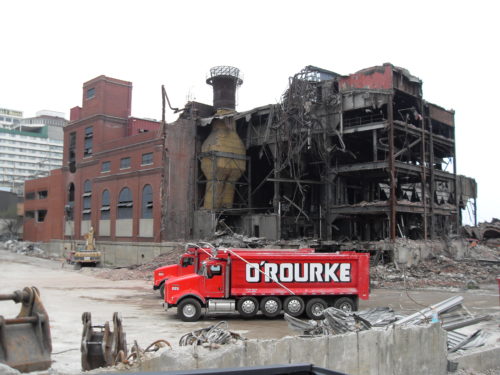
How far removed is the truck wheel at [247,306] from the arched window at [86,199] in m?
43.8

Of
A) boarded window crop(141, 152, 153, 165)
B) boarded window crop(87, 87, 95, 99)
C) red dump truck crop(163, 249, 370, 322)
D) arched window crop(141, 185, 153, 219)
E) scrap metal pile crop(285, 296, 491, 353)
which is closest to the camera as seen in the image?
scrap metal pile crop(285, 296, 491, 353)

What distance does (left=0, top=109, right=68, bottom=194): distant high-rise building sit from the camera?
16300cm

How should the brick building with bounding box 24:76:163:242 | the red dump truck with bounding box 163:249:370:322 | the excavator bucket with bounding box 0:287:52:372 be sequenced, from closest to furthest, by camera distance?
the excavator bucket with bounding box 0:287:52:372 < the red dump truck with bounding box 163:249:370:322 < the brick building with bounding box 24:76:163:242

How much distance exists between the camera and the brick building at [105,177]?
47.5m

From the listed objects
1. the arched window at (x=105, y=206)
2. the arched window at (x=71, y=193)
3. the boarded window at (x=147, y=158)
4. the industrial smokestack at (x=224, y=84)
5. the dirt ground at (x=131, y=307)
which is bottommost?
the dirt ground at (x=131, y=307)

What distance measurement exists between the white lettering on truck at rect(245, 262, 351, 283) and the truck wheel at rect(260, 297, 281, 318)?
0.69 meters

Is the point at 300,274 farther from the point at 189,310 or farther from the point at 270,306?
the point at 189,310

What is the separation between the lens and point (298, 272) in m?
18.1

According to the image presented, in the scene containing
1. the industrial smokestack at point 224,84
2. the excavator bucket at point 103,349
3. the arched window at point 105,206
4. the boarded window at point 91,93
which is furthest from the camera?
the boarded window at point 91,93

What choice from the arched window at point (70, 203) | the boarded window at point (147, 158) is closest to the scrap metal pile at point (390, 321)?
the boarded window at point (147, 158)

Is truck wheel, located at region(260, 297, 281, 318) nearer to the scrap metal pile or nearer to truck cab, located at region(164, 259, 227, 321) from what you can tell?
truck cab, located at region(164, 259, 227, 321)

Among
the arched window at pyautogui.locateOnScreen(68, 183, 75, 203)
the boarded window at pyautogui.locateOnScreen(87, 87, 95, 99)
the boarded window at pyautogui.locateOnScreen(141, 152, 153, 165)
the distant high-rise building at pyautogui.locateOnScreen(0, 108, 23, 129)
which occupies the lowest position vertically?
the arched window at pyautogui.locateOnScreen(68, 183, 75, 203)

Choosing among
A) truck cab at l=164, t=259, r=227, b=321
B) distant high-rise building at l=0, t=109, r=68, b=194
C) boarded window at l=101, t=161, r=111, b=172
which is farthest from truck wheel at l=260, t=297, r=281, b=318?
distant high-rise building at l=0, t=109, r=68, b=194

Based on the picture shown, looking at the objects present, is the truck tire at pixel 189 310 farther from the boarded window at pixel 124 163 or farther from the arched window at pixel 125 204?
the boarded window at pixel 124 163
